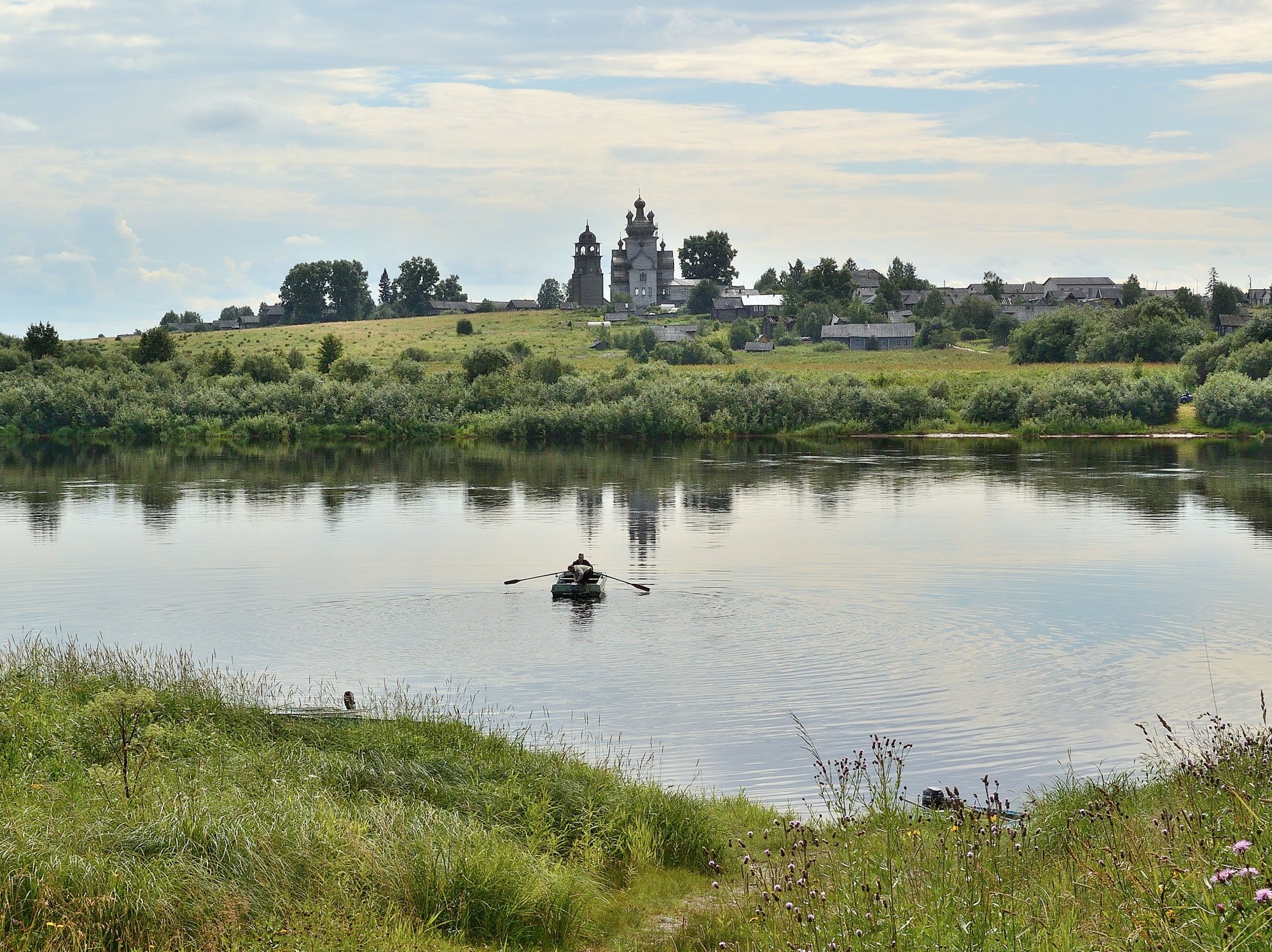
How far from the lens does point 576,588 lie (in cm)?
2992

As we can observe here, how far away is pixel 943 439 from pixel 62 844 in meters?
73.4

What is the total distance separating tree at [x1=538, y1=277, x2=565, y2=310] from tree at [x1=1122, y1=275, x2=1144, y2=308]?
8011 cm

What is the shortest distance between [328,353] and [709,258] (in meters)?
90.7

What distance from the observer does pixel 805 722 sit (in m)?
20.0

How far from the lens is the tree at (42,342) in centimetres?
10169

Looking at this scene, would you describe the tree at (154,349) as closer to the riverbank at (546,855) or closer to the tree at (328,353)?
the tree at (328,353)

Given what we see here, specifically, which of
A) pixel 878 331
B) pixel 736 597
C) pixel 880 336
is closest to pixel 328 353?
pixel 880 336

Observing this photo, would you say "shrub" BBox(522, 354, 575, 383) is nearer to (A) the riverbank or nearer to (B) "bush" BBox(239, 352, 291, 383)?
(B) "bush" BBox(239, 352, 291, 383)

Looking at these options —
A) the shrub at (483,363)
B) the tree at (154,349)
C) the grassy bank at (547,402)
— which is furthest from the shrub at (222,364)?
the shrub at (483,363)

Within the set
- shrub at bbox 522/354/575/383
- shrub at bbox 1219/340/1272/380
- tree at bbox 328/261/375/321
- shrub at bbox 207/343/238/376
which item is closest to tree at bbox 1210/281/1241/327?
shrub at bbox 1219/340/1272/380

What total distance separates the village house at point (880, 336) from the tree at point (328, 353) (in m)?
49.6

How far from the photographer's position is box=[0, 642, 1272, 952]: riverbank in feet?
26.4

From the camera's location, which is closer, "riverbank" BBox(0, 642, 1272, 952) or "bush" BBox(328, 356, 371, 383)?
"riverbank" BBox(0, 642, 1272, 952)

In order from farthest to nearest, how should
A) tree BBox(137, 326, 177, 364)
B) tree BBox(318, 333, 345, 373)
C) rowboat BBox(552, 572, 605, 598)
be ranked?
1. tree BBox(137, 326, 177, 364)
2. tree BBox(318, 333, 345, 373)
3. rowboat BBox(552, 572, 605, 598)
